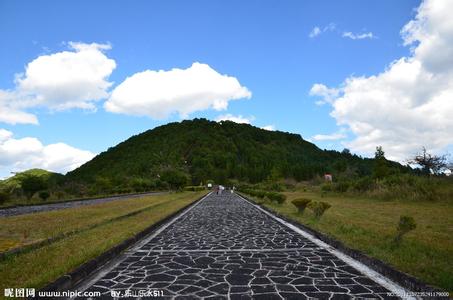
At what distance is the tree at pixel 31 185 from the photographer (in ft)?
109

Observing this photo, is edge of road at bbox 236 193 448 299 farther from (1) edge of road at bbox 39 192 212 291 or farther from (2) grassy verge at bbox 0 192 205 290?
(2) grassy verge at bbox 0 192 205 290

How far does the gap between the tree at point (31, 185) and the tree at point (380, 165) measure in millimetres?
40549

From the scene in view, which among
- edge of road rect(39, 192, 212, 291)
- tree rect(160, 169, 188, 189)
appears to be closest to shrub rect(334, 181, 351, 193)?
edge of road rect(39, 192, 212, 291)

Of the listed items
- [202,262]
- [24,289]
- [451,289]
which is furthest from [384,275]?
[24,289]

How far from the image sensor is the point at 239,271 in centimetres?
660

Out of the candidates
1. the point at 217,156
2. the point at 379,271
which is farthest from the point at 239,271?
the point at 217,156

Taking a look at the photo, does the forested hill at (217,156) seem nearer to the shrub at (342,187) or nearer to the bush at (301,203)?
the shrub at (342,187)

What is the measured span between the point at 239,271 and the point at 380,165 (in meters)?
56.2

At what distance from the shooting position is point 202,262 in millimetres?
7422

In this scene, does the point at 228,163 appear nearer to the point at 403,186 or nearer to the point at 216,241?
the point at 403,186

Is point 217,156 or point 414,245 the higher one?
point 217,156

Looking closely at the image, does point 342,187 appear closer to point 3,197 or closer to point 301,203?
point 301,203

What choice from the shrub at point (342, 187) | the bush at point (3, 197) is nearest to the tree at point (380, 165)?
the shrub at point (342, 187)

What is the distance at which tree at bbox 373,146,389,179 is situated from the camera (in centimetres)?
5316
